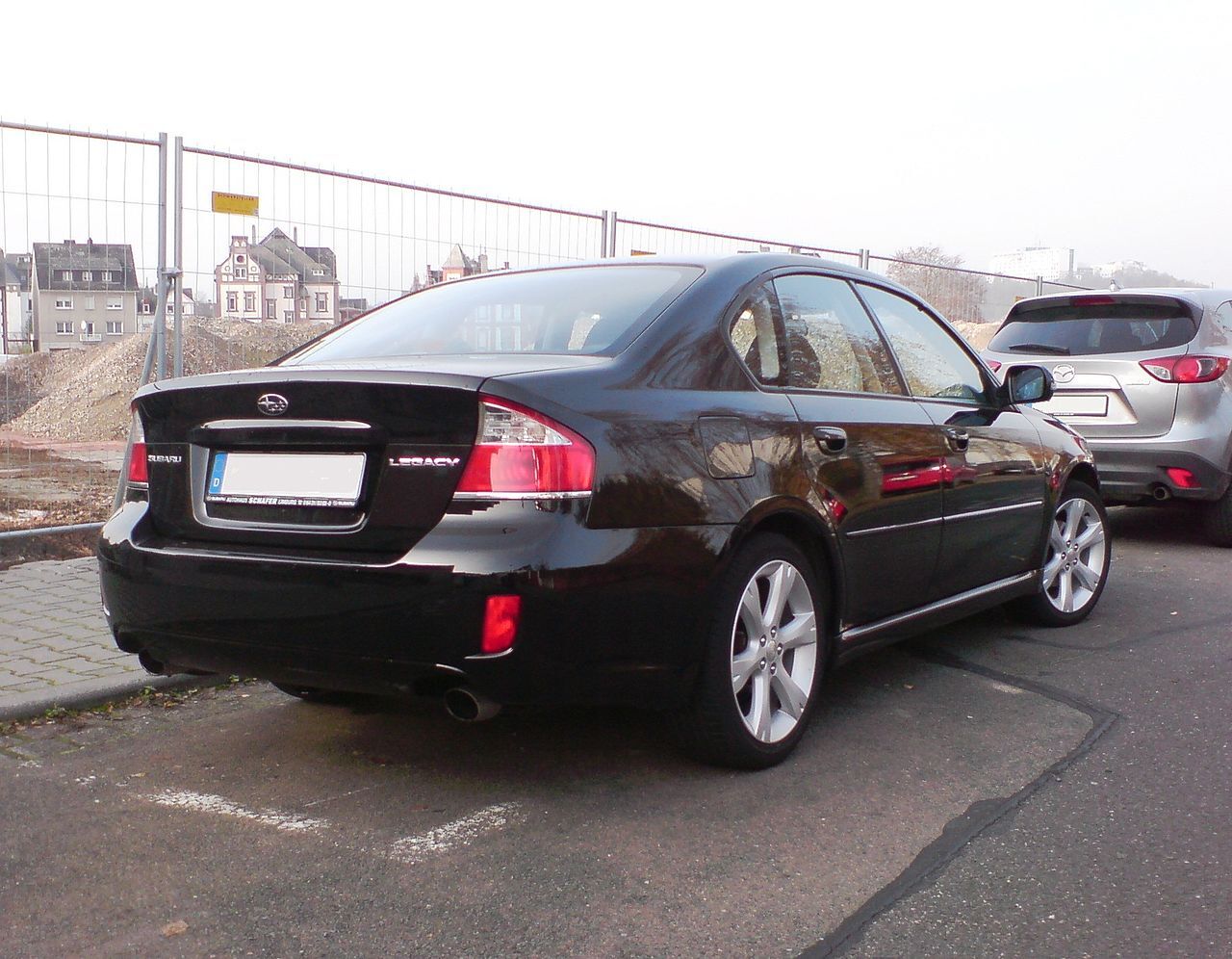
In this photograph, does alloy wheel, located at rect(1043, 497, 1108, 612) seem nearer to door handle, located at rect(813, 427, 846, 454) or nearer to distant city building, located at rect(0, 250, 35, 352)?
door handle, located at rect(813, 427, 846, 454)

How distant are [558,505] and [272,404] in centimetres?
85

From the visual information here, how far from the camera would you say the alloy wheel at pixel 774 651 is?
3703 millimetres

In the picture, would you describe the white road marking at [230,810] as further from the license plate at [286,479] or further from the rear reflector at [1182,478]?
the rear reflector at [1182,478]

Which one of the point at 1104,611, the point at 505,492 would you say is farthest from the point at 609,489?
the point at 1104,611

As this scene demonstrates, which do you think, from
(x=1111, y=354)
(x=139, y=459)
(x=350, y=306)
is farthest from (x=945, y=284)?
(x=139, y=459)

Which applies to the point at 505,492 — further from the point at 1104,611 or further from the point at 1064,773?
the point at 1104,611

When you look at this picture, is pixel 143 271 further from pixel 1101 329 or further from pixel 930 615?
pixel 1101 329

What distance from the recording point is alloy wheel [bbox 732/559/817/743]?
3703mm

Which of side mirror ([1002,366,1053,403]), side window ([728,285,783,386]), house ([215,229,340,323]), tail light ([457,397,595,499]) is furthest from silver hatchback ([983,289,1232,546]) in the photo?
tail light ([457,397,595,499])

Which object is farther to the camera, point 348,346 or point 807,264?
point 807,264

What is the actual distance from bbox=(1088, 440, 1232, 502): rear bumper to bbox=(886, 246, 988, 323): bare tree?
6.31 metres

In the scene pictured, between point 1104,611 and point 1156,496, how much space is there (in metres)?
2.09

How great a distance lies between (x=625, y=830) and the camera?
333 centimetres

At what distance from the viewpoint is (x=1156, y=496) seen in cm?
796
